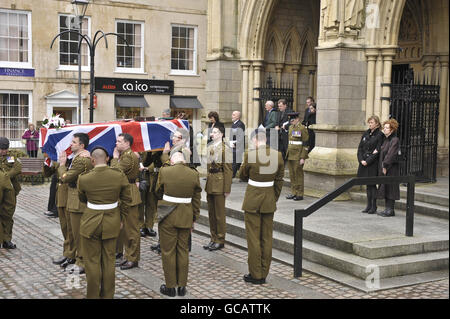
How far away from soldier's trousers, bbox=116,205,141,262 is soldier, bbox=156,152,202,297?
1243 millimetres

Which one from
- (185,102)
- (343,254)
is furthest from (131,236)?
(185,102)

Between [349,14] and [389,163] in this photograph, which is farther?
[349,14]

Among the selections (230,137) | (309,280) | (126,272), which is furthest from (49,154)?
(230,137)

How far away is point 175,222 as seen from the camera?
6688 mm

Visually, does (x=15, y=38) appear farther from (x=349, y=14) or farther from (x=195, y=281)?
(x=195, y=281)

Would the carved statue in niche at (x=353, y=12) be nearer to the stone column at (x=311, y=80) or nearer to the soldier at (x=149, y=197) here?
the soldier at (x=149, y=197)

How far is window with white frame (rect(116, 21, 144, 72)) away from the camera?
24812 millimetres

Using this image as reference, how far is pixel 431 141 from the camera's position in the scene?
11477mm

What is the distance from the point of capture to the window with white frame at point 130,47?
2481cm

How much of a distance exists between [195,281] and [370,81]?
19.5 feet

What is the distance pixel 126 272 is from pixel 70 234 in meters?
0.98

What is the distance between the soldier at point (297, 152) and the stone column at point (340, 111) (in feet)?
1.56

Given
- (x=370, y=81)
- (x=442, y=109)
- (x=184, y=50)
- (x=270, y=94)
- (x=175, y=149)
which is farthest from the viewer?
(x=184, y=50)

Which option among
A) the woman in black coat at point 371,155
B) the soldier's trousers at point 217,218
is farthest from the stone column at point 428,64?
the soldier's trousers at point 217,218
